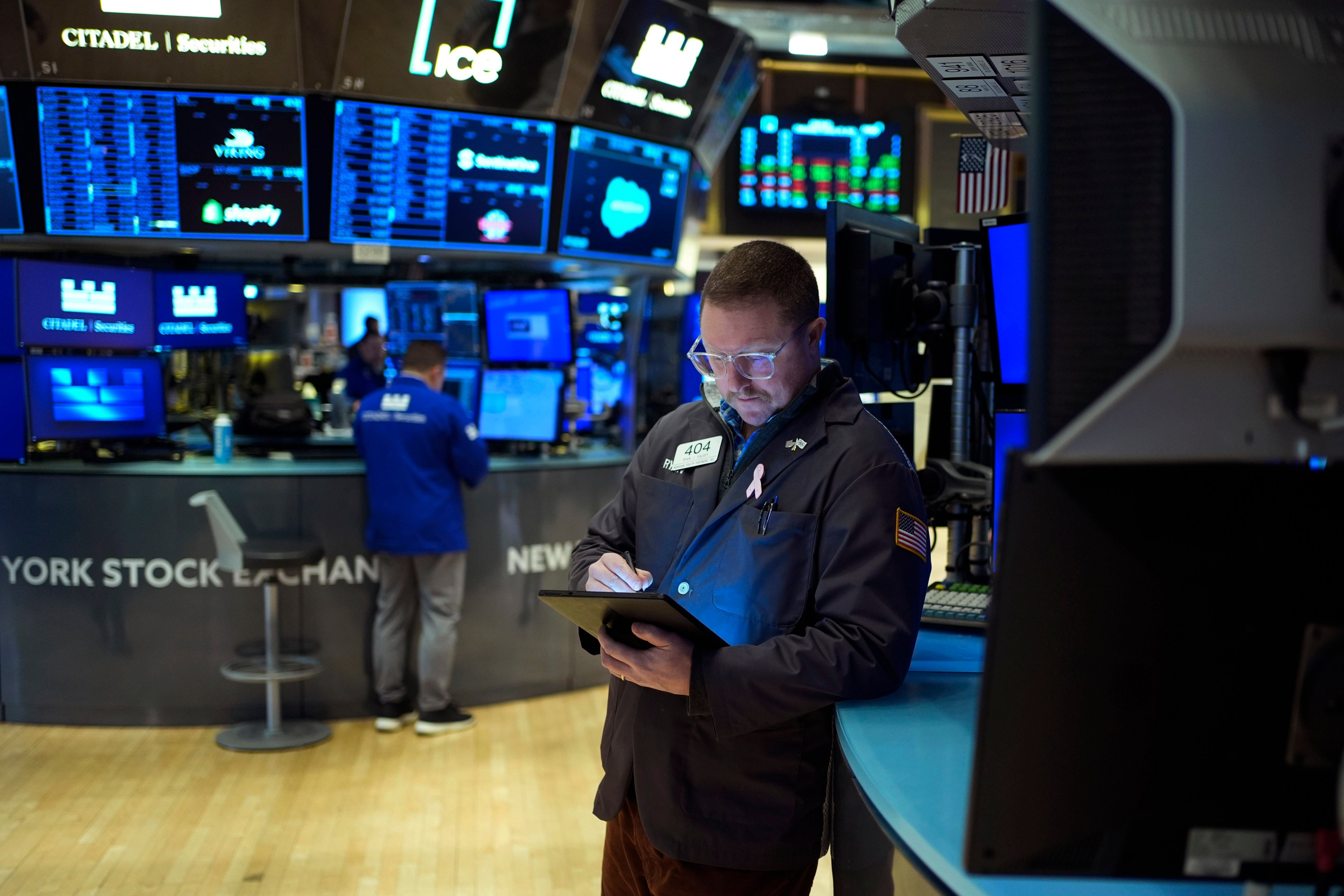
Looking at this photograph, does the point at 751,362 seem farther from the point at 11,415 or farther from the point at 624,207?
the point at 11,415

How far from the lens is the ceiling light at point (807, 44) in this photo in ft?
28.1

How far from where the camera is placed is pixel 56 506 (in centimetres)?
467

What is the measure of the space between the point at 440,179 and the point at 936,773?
4.26 meters

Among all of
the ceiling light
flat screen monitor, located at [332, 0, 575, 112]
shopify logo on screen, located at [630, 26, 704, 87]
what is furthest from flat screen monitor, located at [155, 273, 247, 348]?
the ceiling light

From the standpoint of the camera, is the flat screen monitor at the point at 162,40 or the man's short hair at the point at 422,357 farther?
the man's short hair at the point at 422,357

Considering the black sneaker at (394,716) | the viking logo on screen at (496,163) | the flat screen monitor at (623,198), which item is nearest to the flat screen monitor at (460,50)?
the viking logo on screen at (496,163)

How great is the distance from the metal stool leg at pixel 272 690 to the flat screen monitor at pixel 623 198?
2.25 m

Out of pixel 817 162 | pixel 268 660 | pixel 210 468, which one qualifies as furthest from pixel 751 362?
pixel 817 162

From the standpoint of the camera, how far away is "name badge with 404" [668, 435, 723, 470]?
5.57ft

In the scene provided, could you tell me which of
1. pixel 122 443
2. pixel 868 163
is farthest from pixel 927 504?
pixel 868 163

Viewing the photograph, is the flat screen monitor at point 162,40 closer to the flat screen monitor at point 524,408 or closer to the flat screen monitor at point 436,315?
the flat screen monitor at point 436,315

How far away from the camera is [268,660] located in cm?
458

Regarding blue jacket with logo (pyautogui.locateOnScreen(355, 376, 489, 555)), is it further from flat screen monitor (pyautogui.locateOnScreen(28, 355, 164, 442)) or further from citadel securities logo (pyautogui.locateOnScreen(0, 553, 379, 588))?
flat screen monitor (pyautogui.locateOnScreen(28, 355, 164, 442))

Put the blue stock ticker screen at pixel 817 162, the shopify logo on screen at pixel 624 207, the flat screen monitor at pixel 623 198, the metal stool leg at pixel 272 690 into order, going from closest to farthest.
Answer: the metal stool leg at pixel 272 690
the flat screen monitor at pixel 623 198
the shopify logo on screen at pixel 624 207
the blue stock ticker screen at pixel 817 162
